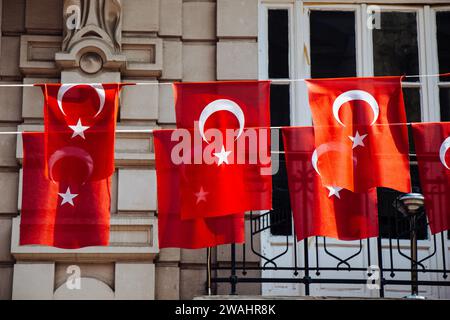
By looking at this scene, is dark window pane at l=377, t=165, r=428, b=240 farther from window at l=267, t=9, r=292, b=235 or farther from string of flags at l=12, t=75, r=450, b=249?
string of flags at l=12, t=75, r=450, b=249

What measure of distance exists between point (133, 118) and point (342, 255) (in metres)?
2.75

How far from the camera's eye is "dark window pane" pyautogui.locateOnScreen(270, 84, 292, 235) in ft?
39.1

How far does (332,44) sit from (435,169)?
2.49m

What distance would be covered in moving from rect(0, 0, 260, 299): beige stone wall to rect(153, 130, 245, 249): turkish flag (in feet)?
3.04

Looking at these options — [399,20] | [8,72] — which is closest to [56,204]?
[8,72]

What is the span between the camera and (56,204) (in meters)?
10.7

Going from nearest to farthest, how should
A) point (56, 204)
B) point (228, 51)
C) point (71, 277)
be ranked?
point (56, 204) < point (71, 277) < point (228, 51)

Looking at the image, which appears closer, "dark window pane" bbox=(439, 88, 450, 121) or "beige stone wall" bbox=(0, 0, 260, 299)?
"beige stone wall" bbox=(0, 0, 260, 299)

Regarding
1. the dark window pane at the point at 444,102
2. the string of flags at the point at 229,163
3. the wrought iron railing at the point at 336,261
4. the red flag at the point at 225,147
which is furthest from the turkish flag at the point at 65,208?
the dark window pane at the point at 444,102

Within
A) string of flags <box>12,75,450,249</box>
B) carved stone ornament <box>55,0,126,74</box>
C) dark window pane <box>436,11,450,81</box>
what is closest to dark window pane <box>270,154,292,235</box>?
string of flags <box>12,75,450,249</box>

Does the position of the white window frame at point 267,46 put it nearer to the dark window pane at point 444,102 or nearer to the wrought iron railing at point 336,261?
the wrought iron railing at point 336,261

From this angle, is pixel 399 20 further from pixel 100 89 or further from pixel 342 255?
pixel 100 89

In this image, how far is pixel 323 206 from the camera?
1077 cm

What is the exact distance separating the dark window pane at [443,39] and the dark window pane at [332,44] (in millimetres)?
1008
